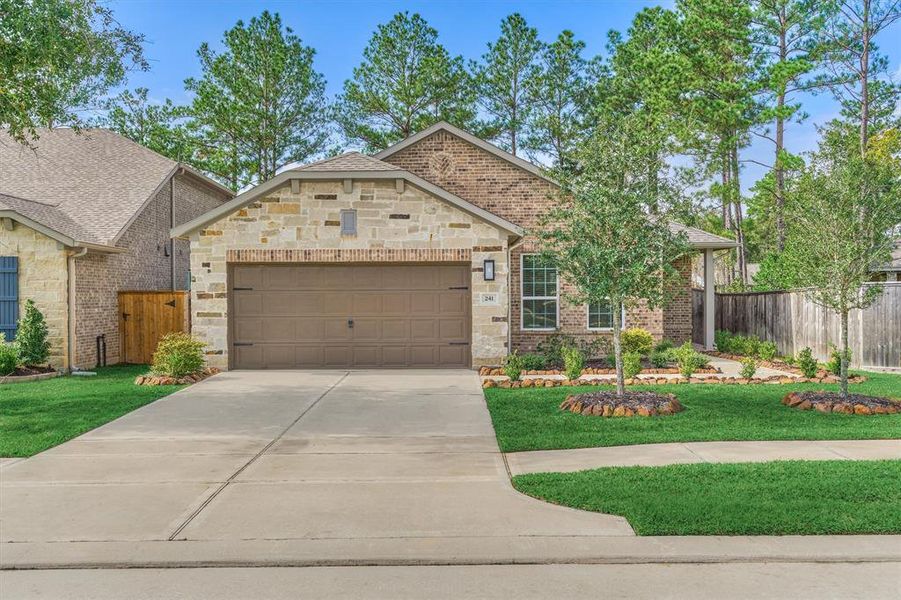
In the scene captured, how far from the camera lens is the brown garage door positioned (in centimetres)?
1455

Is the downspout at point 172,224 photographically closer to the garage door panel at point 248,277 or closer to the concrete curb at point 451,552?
the garage door panel at point 248,277

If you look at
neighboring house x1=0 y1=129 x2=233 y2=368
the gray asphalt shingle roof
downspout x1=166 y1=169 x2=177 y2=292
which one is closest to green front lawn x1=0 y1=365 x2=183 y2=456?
neighboring house x1=0 y1=129 x2=233 y2=368

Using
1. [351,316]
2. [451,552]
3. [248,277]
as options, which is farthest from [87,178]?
[451,552]

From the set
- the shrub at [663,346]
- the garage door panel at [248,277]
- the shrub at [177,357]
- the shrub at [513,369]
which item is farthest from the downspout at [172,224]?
the shrub at [663,346]

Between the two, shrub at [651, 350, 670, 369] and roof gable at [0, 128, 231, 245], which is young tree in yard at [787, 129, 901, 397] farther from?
roof gable at [0, 128, 231, 245]

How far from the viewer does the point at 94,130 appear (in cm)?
2161

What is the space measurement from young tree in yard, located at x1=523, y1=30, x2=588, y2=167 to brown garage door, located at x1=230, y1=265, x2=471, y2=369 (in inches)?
684

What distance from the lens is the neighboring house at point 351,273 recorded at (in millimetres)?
14227

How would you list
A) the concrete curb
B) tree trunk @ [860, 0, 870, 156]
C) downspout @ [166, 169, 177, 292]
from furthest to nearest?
tree trunk @ [860, 0, 870, 156]
downspout @ [166, 169, 177, 292]
the concrete curb

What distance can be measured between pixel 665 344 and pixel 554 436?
8.82m

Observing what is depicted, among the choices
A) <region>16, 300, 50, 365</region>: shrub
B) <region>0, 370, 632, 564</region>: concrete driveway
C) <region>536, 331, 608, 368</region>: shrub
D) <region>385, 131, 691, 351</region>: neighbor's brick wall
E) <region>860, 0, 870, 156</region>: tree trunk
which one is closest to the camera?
<region>0, 370, 632, 564</region>: concrete driveway

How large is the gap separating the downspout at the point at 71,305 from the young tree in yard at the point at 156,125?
16.1 metres

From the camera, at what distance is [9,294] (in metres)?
14.6

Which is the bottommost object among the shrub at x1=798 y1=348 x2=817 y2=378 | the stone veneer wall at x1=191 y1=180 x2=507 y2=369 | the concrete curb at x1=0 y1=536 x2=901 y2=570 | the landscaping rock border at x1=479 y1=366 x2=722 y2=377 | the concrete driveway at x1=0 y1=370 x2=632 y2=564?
the concrete curb at x1=0 y1=536 x2=901 y2=570
